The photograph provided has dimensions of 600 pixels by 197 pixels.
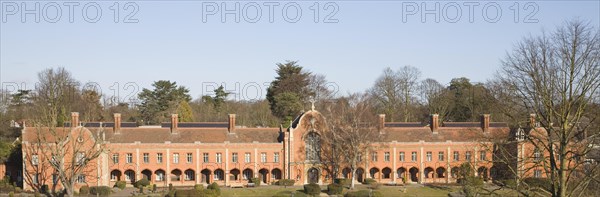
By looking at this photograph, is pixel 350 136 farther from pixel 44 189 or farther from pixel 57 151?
pixel 44 189

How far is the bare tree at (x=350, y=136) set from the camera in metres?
53.1

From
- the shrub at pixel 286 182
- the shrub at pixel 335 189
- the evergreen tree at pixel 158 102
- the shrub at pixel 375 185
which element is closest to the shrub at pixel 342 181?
the shrub at pixel 375 185

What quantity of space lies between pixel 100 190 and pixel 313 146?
18941mm

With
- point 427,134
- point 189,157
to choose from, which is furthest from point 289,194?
point 427,134

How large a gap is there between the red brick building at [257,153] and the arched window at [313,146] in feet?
0.30

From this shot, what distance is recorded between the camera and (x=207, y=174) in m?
56.4

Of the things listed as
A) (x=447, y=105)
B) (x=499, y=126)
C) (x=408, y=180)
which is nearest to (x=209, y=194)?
(x=408, y=180)

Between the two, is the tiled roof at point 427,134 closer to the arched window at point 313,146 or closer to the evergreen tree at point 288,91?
the arched window at point 313,146

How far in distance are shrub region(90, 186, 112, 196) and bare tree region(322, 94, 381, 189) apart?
744 inches

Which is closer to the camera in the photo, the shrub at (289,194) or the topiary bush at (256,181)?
the shrub at (289,194)

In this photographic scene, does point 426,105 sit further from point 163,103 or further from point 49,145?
point 49,145

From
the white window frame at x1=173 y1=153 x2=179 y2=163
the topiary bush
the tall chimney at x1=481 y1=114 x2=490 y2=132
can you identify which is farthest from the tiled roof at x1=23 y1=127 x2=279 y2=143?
the tall chimney at x1=481 y1=114 x2=490 y2=132

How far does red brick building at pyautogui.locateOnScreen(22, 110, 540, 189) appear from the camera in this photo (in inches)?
2146

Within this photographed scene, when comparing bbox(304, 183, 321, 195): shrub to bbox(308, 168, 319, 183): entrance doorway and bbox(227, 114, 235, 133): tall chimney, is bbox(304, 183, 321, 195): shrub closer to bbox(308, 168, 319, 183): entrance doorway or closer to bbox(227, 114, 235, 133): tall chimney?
bbox(308, 168, 319, 183): entrance doorway
